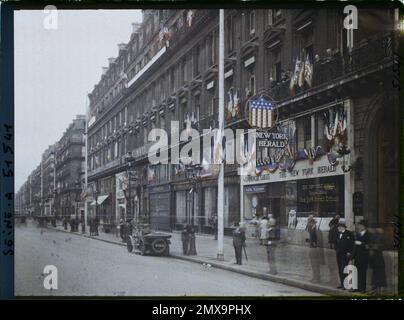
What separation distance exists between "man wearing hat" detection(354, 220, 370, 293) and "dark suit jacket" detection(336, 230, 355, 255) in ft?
0.18

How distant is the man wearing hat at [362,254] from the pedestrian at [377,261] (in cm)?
5

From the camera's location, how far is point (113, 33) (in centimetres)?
626

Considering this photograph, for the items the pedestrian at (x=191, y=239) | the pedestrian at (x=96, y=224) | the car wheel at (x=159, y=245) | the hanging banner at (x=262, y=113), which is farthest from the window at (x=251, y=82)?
the pedestrian at (x=96, y=224)

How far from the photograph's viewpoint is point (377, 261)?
19.4 ft

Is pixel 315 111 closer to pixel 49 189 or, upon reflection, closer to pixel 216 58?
pixel 216 58

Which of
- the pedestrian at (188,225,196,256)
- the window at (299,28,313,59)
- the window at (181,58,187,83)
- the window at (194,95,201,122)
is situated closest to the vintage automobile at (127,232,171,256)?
the pedestrian at (188,225,196,256)

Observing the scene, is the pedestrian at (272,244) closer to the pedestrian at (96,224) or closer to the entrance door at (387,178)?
the entrance door at (387,178)

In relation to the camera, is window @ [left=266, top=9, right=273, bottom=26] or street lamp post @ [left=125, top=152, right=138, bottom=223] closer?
window @ [left=266, top=9, right=273, bottom=26]

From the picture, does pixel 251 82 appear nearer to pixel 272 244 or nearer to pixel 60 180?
pixel 272 244

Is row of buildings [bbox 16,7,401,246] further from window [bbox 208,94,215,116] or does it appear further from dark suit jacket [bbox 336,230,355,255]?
dark suit jacket [bbox 336,230,355,255]

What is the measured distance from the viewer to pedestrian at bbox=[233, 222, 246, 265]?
6.12 meters

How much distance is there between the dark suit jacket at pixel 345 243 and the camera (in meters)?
5.94

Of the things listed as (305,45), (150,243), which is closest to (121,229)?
(150,243)

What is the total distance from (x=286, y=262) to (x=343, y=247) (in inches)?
24.7
